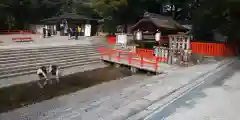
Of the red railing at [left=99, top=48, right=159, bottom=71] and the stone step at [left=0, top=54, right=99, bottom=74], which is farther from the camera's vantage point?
the red railing at [left=99, top=48, right=159, bottom=71]

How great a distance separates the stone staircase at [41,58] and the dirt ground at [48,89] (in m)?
2.37

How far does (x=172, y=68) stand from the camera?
15188mm

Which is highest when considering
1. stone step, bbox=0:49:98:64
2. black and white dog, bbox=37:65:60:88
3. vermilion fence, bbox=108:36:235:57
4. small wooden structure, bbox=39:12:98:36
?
small wooden structure, bbox=39:12:98:36

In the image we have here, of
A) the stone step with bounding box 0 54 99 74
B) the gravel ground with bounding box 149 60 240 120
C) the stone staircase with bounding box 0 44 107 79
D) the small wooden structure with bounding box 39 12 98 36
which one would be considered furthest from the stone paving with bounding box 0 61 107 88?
the small wooden structure with bounding box 39 12 98 36

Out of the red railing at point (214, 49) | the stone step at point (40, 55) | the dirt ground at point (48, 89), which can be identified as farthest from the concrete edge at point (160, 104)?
the stone step at point (40, 55)

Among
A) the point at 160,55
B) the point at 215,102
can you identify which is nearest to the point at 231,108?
the point at 215,102

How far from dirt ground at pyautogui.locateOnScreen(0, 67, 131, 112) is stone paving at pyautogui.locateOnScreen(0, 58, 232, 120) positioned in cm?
68

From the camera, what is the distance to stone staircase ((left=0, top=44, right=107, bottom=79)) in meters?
14.1

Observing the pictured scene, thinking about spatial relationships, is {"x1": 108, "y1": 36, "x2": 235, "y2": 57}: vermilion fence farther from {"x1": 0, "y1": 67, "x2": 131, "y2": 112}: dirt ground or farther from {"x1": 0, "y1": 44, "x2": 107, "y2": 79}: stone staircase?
{"x1": 0, "y1": 44, "x2": 107, "y2": 79}: stone staircase

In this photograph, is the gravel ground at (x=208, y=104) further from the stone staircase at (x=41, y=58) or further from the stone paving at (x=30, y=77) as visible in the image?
the stone staircase at (x=41, y=58)

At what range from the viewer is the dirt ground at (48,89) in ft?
30.4

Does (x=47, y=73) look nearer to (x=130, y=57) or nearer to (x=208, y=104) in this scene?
(x=130, y=57)

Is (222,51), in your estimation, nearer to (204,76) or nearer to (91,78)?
(204,76)

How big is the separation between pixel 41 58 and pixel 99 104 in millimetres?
9915
